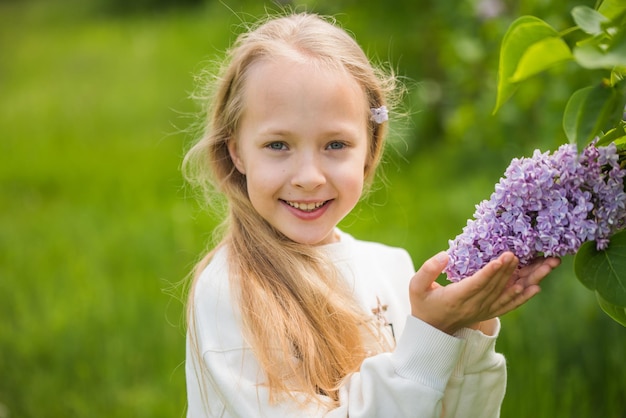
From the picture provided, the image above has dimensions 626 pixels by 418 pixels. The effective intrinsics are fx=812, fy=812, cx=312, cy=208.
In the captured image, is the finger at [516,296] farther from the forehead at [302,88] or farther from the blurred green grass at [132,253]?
the blurred green grass at [132,253]

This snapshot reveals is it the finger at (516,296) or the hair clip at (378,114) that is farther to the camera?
the hair clip at (378,114)

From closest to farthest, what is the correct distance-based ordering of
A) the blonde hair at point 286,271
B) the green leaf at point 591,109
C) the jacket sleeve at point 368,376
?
the green leaf at point 591,109 → the jacket sleeve at point 368,376 → the blonde hair at point 286,271

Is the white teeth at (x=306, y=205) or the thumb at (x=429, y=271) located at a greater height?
the white teeth at (x=306, y=205)

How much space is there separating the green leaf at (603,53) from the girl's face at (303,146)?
0.86m

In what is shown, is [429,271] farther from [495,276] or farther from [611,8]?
[611,8]

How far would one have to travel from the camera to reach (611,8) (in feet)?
4.06

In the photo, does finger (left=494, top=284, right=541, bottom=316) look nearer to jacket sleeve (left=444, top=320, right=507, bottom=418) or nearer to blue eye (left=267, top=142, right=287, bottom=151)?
jacket sleeve (left=444, top=320, right=507, bottom=418)

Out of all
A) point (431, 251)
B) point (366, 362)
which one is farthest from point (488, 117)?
point (366, 362)

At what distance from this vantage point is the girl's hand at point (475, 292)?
1.41 m

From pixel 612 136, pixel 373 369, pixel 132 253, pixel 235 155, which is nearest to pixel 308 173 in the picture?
pixel 235 155

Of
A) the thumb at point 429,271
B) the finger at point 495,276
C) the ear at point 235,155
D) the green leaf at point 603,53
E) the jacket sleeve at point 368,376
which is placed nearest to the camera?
the green leaf at point 603,53

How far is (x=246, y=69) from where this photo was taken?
2.00 m

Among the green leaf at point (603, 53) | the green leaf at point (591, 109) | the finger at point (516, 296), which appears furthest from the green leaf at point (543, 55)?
the finger at point (516, 296)

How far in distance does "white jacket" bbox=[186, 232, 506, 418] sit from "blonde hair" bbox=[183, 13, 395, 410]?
41 millimetres
